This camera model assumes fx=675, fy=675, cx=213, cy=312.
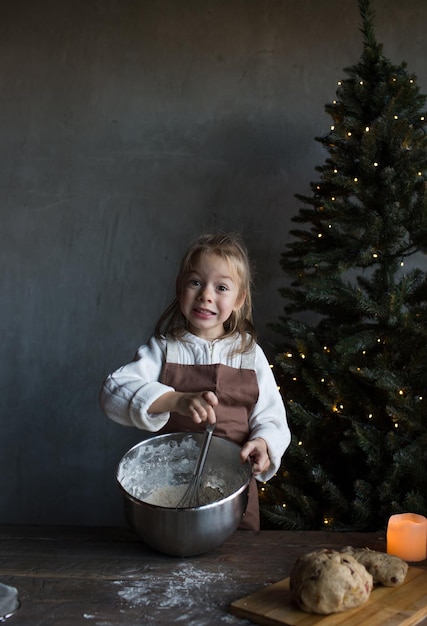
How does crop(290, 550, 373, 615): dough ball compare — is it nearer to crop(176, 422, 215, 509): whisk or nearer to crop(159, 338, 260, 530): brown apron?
crop(176, 422, 215, 509): whisk

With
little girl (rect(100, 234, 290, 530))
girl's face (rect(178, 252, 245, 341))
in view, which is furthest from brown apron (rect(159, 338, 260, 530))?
girl's face (rect(178, 252, 245, 341))

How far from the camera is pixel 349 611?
1.13 metres

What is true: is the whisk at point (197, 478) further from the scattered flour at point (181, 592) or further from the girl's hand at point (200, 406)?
the scattered flour at point (181, 592)

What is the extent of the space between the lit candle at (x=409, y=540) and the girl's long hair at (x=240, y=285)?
0.64m

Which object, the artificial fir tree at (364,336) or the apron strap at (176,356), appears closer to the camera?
the apron strap at (176,356)

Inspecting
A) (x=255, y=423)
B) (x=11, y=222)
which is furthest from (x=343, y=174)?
(x=11, y=222)

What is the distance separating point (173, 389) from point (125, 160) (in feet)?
4.66

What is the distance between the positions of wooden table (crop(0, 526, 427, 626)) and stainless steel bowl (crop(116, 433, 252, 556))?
56 millimetres

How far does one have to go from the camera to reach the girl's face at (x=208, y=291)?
176 cm

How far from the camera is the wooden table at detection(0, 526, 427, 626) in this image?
3.70 ft

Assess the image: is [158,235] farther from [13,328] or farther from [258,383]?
[258,383]

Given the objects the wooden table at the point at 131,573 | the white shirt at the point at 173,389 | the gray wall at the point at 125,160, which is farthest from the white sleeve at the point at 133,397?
the gray wall at the point at 125,160

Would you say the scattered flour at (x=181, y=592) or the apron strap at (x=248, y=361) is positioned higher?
the apron strap at (x=248, y=361)

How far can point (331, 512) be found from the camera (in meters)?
2.21
